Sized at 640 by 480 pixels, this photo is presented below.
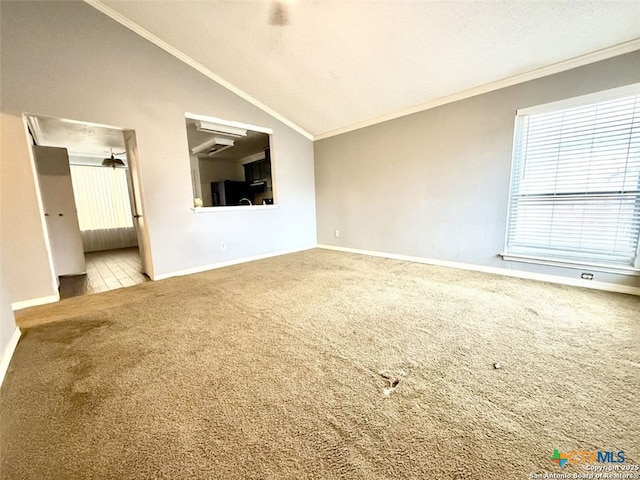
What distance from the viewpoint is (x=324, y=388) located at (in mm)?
1405

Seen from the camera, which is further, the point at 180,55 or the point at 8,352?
the point at 180,55

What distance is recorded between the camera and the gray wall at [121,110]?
2619mm

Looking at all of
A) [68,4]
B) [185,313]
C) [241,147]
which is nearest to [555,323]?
[185,313]

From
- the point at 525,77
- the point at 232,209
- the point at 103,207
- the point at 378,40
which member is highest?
the point at 378,40

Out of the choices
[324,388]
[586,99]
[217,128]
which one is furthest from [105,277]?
[586,99]

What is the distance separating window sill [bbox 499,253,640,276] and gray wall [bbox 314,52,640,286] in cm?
7

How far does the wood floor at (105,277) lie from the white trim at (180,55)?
3270 mm

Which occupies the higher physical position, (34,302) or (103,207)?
(103,207)

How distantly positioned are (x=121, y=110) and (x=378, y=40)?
129 inches

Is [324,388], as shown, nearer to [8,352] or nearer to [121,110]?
[8,352]

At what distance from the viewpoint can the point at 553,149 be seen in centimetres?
290

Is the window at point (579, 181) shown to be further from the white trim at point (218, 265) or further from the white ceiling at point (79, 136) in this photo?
the white ceiling at point (79, 136)

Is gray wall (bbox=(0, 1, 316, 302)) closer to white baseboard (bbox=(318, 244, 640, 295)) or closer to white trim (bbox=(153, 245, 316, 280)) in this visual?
white trim (bbox=(153, 245, 316, 280))

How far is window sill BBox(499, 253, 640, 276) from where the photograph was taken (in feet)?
8.50
